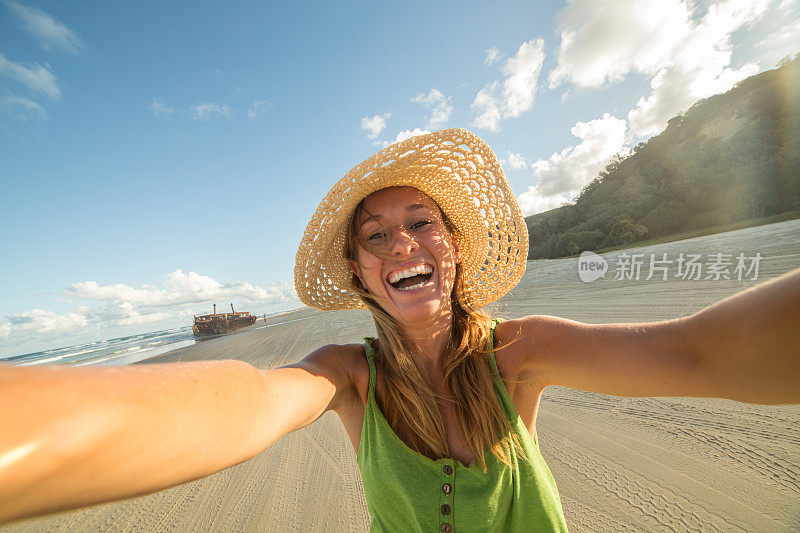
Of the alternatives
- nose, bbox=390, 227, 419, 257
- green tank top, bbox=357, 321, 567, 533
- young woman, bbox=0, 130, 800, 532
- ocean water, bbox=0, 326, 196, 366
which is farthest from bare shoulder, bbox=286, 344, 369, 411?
ocean water, bbox=0, 326, 196, 366

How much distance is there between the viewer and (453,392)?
1.66 meters

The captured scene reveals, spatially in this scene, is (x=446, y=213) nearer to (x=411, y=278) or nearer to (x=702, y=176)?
(x=411, y=278)

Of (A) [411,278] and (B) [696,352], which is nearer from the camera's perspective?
(B) [696,352]

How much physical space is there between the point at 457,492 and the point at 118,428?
1234 mm

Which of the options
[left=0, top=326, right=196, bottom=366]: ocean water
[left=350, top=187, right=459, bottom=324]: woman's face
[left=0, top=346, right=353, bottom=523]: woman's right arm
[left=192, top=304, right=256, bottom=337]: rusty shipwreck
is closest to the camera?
[left=0, top=346, right=353, bottom=523]: woman's right arm

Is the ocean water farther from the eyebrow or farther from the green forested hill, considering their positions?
the green forested hill

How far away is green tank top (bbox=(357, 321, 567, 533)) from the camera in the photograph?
1271 millimetres

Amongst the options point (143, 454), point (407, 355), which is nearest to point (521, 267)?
point (407, 355)

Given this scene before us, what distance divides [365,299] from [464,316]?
69 centimetres

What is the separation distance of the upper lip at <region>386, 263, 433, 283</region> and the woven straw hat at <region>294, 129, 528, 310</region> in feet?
1.65

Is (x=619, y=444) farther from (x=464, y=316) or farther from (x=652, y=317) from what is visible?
(x=652, y=317)

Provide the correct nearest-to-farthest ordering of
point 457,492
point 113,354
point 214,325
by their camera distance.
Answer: point 457,492
point 113,354
point 214,325

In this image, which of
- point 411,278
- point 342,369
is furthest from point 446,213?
point 342,369

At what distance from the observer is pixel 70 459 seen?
0.56 metres
